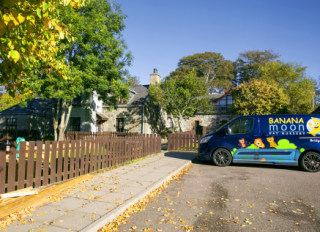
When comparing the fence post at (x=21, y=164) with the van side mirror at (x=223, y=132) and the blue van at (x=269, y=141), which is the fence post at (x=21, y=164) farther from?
the van side mirror at (x=223, y=132)

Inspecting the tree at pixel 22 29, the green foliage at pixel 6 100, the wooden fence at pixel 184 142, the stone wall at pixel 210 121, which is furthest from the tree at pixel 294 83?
the green foliage at pixel 6 100

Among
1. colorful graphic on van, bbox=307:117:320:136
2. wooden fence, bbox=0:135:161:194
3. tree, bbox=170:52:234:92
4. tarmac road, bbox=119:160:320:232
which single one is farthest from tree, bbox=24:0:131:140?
tree, bbox=170:52:234:92

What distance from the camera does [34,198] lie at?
455cm

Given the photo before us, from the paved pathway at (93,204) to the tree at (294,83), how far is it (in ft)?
76.5

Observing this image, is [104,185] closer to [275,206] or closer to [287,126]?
[275,206]

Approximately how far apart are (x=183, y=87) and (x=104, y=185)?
57.6 feet

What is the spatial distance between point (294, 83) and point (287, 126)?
24503mm

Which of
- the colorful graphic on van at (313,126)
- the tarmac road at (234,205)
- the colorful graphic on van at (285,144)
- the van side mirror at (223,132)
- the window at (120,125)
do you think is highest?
the window at (120,125)

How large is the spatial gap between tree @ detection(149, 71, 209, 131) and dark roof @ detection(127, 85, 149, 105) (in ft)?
10.8

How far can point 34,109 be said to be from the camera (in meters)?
26.2

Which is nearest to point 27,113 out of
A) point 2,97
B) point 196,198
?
point 196,198

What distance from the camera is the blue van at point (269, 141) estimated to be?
349 inches

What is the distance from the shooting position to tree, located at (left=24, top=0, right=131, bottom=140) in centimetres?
1541

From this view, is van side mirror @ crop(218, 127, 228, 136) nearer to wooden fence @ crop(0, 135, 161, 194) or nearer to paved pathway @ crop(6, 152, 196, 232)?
paved pathway @ crop(6, 152, 196, 232)
